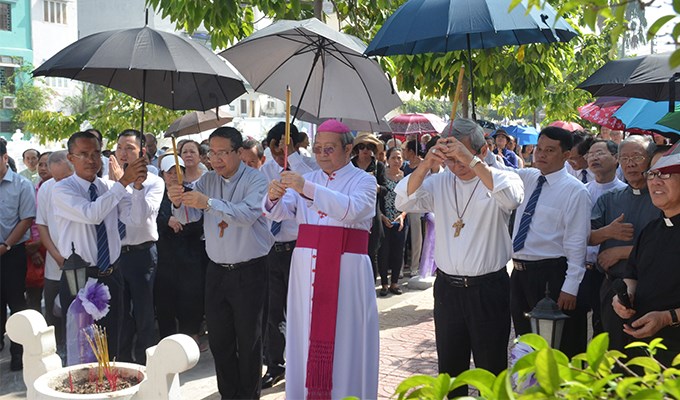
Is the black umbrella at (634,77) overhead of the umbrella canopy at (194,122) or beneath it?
overhead

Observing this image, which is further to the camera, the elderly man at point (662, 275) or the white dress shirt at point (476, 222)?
the white dress shirt at point (476, 222)

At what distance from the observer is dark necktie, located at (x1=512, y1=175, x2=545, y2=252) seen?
5844 millimetres

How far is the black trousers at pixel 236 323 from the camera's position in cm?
613

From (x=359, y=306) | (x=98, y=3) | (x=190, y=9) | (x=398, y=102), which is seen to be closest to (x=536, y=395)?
(x=359, y=306)

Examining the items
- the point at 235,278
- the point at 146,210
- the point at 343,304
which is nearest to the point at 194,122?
the point at 146,210

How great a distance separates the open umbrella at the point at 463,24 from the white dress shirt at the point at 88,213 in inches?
91.2

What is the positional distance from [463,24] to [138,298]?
4126 mm

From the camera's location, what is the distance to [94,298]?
5336mm

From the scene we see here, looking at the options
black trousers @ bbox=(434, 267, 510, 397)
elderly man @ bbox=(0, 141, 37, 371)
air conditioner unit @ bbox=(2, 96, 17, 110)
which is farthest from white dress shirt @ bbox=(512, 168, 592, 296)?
air conditioner unit @ bbox=(2, 96, 17, 110)

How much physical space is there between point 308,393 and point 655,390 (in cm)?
391

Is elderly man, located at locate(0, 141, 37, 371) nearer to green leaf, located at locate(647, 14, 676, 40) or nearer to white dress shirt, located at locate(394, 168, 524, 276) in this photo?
white dress shirt, located at locate(394, 168, 524, 276)

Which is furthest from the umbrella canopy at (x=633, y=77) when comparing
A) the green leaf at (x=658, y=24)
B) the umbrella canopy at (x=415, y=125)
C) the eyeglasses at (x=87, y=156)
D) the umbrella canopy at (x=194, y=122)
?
the umbrella canopy at (x=415, y=125)

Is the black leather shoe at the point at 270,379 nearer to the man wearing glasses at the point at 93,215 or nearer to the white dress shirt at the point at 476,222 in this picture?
the man wearing glasses at the point at 93,215

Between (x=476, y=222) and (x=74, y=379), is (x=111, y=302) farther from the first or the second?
(x=476, y=222)
